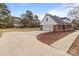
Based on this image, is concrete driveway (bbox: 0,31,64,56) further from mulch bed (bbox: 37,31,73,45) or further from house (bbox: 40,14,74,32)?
house (bbox: 40,14,74,32)

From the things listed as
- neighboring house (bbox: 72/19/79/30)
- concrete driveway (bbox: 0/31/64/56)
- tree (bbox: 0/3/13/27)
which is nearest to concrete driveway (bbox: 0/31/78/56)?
concrete driveway (bbox: 0/31/64/56)

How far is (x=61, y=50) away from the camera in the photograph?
91.0 inches

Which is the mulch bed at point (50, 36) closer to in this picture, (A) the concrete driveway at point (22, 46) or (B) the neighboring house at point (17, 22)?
(A) the concrete driveway at point (22, 46)

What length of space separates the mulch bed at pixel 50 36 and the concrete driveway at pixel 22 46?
42 mm

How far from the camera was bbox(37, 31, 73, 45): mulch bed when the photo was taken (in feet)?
7.66

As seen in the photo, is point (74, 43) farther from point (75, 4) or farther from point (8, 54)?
point (8, 54)

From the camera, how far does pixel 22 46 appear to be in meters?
2.30

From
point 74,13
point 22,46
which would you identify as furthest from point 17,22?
point 74,13

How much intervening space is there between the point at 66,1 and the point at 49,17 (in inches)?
9.2

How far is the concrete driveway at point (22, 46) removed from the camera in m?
2.29

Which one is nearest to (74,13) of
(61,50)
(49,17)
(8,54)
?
(49,17)

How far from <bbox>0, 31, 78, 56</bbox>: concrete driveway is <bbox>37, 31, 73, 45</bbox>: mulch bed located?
4cm

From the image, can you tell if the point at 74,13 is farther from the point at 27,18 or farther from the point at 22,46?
the point at 22,46

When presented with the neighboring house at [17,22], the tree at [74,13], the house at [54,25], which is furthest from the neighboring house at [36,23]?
the tree at [74,13]
